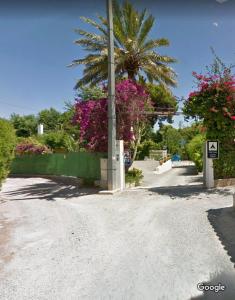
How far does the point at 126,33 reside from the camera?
17.3 m

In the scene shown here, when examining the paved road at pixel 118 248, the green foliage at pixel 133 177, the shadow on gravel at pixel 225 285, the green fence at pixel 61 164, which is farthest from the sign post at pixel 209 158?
the shadow on gravel at pixel 225 285

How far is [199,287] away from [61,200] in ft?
27.7

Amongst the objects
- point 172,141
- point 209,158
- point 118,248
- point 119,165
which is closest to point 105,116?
point 119,165

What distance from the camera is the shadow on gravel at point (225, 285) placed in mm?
3932

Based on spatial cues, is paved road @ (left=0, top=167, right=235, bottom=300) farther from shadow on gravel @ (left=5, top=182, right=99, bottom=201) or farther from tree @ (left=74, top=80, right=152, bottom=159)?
tree @ (left=74, top=80, right=152, bottom=159)

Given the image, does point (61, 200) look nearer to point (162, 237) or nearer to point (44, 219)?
point (44, 219)

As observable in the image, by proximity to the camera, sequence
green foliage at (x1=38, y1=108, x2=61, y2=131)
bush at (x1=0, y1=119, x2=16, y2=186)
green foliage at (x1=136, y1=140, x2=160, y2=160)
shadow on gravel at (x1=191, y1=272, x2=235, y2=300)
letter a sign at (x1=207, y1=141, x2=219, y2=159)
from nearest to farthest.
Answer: shadow on gravel at (x1=191, y1=272, x2=235, y2=300), bush at (x1=0, y1=119, x2=16, y2=186), letter a sign at (x1=207, y1=141, x2=219, y2=159), green foliage at (x1=136, y1=140, x2=160, y2=160), green foliage at (x1=38, y1=108, x2=61, y2=131)

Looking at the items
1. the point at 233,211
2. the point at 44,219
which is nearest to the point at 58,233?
the point at 44,219

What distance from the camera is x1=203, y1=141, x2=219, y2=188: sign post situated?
39.2ft

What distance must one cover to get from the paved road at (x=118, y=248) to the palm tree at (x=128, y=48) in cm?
946

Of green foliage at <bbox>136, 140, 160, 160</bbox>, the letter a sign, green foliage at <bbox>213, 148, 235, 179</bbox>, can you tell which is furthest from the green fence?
green foliage at <bbox>136, 140, 160, 160</bbox>

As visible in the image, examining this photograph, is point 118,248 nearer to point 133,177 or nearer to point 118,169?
point 118,169

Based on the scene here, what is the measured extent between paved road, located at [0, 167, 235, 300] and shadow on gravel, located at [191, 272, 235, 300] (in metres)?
0.01

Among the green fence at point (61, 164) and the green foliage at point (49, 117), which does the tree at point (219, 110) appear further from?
the green foliage at point (49, 117)
